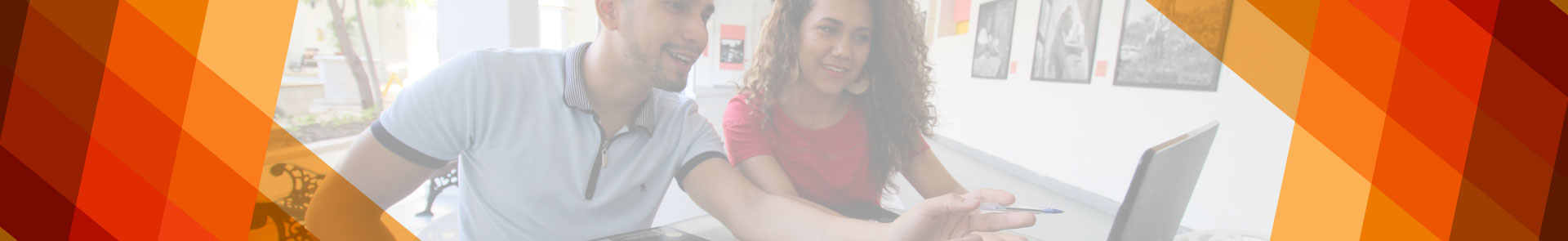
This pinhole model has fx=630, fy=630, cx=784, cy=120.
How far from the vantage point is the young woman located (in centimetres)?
105

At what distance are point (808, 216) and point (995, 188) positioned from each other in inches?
13.1

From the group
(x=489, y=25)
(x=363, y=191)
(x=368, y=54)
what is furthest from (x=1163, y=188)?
(x=368, y=54)

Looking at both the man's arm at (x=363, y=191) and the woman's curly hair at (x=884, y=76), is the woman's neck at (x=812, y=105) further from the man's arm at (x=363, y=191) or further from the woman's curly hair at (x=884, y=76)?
the man's arm at (x=363, y=191)

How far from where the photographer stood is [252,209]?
118 centimetres

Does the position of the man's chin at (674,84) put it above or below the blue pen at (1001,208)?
above

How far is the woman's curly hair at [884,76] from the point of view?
1052 millimetres

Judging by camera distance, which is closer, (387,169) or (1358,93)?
(387,169)

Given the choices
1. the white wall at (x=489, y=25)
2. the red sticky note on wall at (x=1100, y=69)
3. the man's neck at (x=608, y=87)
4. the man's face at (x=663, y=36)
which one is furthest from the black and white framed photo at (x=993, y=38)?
the white wall at (x=489, y=25)

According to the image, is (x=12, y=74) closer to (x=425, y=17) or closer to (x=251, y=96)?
(x=251, y=96)

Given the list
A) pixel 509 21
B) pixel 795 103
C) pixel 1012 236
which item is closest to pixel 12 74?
pixel 509 21

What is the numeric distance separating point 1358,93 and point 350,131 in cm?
176

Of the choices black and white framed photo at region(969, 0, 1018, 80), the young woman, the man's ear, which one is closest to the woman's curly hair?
the young woman

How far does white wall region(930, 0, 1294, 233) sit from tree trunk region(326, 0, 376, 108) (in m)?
1.00

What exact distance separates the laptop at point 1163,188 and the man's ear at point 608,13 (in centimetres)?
76
